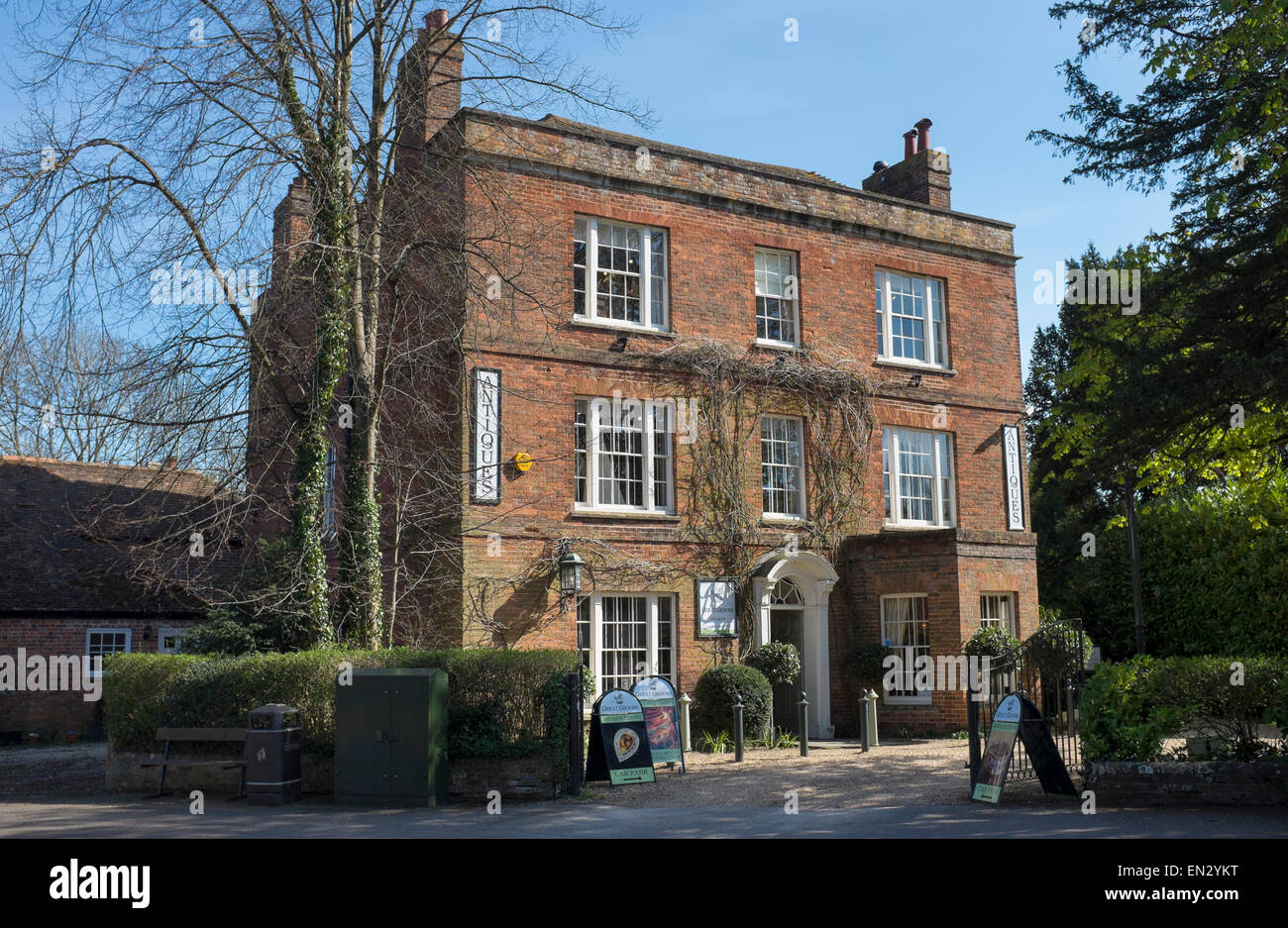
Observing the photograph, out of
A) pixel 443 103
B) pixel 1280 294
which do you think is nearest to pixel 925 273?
pixel 443 103

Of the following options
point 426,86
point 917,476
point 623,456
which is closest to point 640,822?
point 623,456

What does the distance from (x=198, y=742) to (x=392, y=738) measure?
3.20 m

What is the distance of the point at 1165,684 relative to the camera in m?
11.7

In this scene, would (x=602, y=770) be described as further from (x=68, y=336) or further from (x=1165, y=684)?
(x=68, y=336)

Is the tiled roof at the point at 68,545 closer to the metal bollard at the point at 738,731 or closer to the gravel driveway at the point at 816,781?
the metal bollard at the point at 738,731

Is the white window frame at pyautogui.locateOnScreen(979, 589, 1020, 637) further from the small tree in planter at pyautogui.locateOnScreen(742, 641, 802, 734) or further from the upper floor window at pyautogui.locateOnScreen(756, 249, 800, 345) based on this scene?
the upper floor window at pyautogui.locateOnScreen(756, 249, 800, 345)

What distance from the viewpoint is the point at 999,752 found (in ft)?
38.2

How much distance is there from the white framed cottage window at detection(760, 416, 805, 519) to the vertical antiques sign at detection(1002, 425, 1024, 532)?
5.10m

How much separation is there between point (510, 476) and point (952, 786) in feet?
27.7

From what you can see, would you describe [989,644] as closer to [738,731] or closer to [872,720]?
[872,720]

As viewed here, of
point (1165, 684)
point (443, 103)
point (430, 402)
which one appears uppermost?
point (443, 103)

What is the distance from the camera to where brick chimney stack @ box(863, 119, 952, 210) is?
2470 cm

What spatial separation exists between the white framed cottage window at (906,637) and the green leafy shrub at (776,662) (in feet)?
7.24

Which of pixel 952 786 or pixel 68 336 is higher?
pixel 68 336
